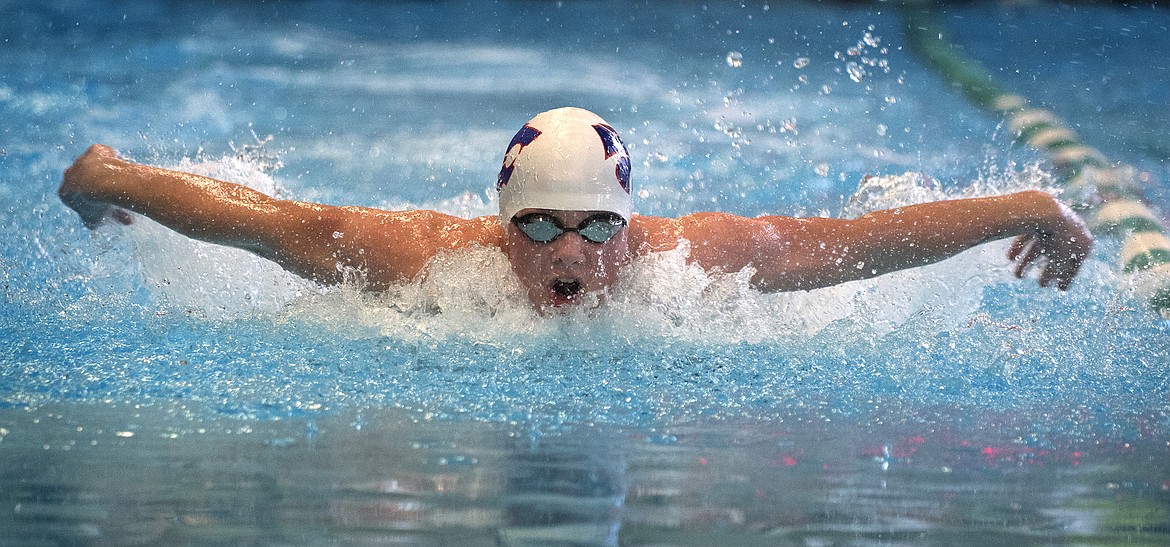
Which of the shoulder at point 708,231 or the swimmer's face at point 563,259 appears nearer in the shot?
the swimmer's face at point 563,259

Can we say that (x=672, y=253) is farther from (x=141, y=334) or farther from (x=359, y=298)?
(x=141, y=334)

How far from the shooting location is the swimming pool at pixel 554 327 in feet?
5.50

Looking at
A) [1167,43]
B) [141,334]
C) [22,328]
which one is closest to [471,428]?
[141,334]

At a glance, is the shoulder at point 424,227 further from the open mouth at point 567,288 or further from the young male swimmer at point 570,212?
the open mouth at point 567,288

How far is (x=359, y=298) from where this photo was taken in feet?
10.5

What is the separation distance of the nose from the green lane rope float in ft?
6.77

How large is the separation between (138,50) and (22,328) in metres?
3.78

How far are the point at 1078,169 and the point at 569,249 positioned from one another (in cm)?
355

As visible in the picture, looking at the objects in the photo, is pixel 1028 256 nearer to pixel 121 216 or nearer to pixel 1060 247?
pixel 1060 247

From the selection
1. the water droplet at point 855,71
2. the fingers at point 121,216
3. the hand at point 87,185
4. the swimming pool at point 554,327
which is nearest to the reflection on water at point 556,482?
the swimming pool at point 554,327

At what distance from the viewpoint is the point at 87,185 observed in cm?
325

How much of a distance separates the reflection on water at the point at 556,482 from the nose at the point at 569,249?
2.70 feet

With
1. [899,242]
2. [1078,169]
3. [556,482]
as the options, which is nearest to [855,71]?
[1078,169]

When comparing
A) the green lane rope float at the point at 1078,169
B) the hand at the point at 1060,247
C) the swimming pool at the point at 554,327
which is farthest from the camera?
the green lane rope float at the point at 1078,169
